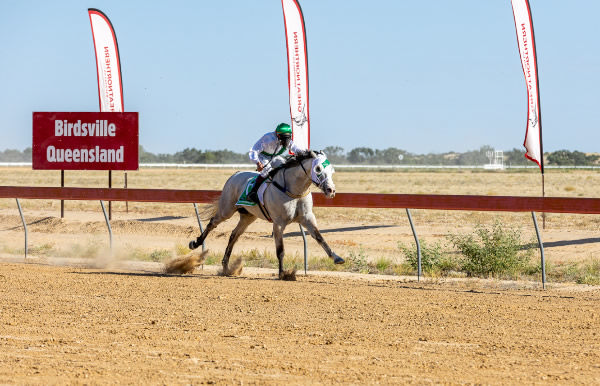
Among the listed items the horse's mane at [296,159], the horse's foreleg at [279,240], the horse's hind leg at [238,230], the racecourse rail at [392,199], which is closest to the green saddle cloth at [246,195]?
the horse's hind leg at [238,230]

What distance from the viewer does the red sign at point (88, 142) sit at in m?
19.6

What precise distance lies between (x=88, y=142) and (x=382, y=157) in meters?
143

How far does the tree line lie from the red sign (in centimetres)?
11479

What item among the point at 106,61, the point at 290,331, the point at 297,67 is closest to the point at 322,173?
the point at 290,331

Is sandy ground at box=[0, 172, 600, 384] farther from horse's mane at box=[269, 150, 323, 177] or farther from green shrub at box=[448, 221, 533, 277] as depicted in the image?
horse's mane at box=[269, 150, 323, 177]

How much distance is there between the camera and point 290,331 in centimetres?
811

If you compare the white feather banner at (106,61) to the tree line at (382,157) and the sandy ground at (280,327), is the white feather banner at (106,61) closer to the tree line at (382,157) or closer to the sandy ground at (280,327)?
the sandy ground at (280,327)

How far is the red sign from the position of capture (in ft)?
64.4

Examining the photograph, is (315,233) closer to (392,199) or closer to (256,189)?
(256,189)

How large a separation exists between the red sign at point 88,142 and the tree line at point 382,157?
115 metres

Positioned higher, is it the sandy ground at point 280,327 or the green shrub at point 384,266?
the sandy ground at point 280,327

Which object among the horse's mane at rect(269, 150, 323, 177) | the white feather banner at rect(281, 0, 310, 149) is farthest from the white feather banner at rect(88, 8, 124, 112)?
the horse's mane at rect(269, 150, 323, 177)

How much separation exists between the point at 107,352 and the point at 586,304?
233 inches

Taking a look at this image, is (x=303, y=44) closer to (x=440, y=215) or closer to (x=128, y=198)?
(x=128, y=198)
